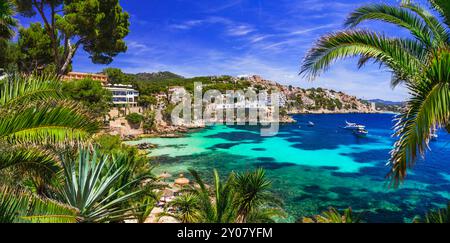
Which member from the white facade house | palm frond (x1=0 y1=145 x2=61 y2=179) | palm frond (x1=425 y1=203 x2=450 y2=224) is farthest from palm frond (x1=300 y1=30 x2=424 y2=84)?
the white facade house

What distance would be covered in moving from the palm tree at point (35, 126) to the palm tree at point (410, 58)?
375 cm

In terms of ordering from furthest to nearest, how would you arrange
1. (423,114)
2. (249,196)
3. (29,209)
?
(249,196) < (29,209) < (423,114)

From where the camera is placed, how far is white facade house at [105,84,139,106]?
63.5m

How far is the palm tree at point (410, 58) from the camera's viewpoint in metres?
2.98

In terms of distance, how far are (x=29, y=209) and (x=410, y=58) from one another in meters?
5.96

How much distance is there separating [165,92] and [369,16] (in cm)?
7177

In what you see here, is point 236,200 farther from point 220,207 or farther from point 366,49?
point 366,49

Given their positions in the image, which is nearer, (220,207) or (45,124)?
(45,124)

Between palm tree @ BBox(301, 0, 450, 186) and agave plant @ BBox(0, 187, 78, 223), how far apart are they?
4216 mm

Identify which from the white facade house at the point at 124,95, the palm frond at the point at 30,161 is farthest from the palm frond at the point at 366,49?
the white facade house at the point at 124,95

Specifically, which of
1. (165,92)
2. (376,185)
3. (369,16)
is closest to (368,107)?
(165,92)

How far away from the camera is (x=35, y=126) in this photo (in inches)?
136

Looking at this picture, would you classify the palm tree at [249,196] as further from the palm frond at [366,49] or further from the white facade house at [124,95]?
the white facade house at [124,95]

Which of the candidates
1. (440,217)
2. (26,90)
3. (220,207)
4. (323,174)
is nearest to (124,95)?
(323,174)
